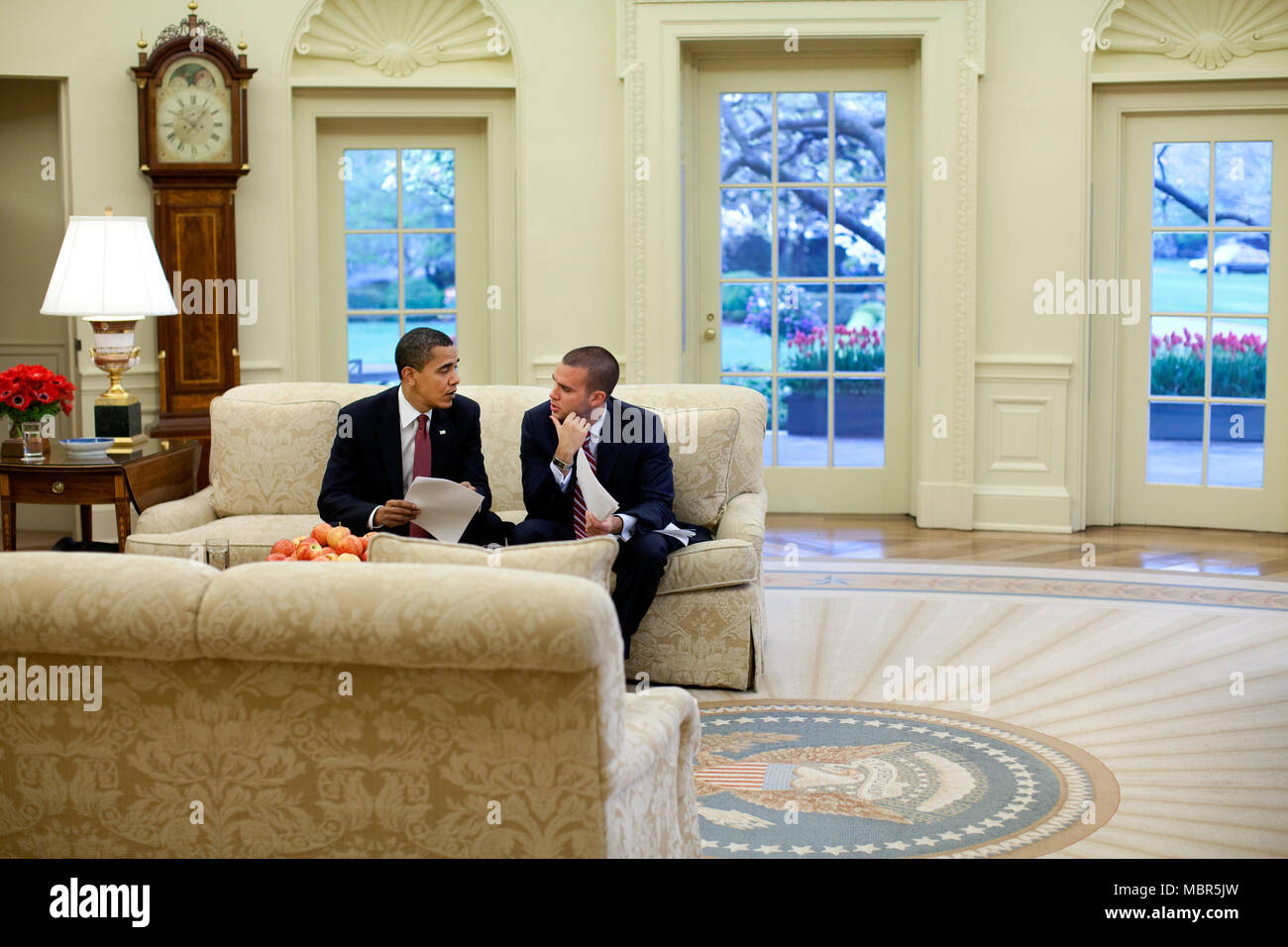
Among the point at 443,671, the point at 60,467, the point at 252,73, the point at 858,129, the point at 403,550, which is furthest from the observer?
the point at 858,129

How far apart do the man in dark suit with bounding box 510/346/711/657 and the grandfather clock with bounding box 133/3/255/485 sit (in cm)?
278

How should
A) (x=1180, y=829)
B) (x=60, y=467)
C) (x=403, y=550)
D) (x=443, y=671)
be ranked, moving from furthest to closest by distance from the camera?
(x=60, y=467) < (x=1180, y=829) < (x=403, y=550) < (x=443, y=671)

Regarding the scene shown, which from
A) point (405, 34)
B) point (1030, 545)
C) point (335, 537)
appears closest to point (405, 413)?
point (335, 537)

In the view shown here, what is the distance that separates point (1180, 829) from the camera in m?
2.95

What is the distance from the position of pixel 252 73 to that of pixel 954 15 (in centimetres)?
332

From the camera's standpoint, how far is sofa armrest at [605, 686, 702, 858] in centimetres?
203

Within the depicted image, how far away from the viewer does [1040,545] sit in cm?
642

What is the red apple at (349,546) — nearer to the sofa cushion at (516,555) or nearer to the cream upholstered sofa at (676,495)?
the cream upholstered sofa at (676,495)

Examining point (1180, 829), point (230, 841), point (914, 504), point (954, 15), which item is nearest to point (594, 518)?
point (1180, 829)

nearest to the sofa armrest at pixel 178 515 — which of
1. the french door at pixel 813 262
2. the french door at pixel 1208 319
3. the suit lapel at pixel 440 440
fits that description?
the suit lapel at pixel 440 440

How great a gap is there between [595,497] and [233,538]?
3.82ft

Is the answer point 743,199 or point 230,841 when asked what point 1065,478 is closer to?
point 743,199

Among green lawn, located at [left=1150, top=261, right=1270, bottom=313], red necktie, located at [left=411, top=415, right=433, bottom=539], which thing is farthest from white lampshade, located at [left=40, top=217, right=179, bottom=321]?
green lawn, located at [left=1150, top=261, right=1270, bottom=313]

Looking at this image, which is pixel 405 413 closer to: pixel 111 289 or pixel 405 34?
pixel 111 289
